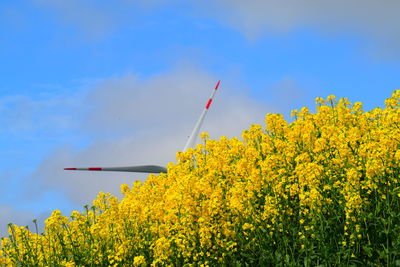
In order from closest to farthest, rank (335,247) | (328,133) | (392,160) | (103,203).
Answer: (335,247), (392,160), (328,133), (103,203)

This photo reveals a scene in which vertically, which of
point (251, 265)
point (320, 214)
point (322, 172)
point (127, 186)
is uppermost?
point (127, 186)

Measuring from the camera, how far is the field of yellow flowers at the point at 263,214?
328 inches

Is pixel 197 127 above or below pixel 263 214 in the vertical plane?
above

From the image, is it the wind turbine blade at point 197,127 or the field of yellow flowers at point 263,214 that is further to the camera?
the wind turbine blade at point 197,127

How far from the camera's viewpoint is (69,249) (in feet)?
36.6

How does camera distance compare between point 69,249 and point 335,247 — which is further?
point 69,249

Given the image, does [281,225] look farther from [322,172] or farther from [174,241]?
[174,241]

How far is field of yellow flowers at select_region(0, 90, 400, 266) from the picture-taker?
27.4 ft

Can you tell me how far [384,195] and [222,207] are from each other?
2.61m

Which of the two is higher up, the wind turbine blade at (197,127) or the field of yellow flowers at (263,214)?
the wind turbine blade at (197,127)

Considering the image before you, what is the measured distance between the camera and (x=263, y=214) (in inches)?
354

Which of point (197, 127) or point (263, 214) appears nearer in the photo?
point (263, 214)

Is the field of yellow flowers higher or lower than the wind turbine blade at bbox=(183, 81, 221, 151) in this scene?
lower

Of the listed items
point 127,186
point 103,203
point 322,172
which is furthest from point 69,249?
point 322,172
